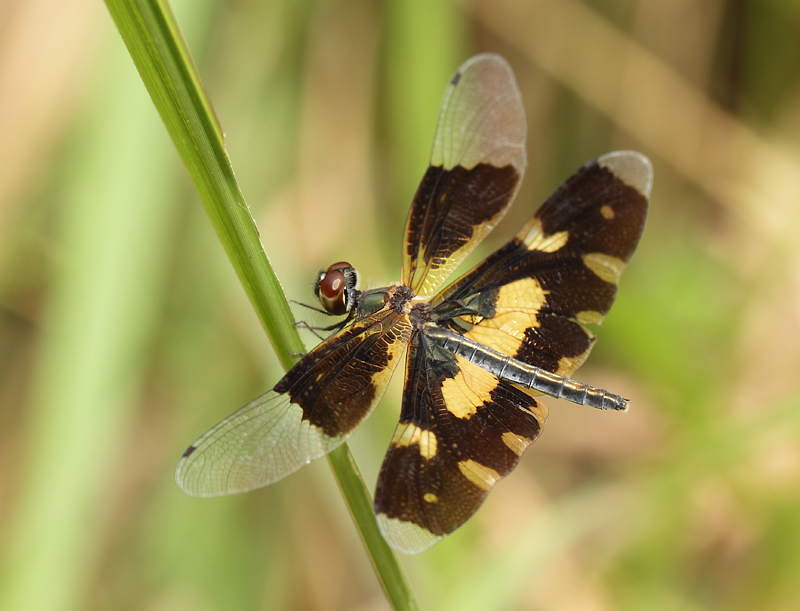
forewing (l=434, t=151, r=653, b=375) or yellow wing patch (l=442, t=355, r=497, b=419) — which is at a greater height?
forewing (l=434, t=151, r=653, b=375)

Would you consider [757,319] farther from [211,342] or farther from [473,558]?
[211,342]

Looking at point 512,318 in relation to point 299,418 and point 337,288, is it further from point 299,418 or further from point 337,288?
point 299,418

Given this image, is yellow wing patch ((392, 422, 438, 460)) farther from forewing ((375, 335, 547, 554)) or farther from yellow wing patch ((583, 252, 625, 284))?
yellow wing patch ((583, 252, 625, 284))

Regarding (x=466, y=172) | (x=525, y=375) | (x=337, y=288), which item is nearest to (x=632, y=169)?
(x=466, y=172)

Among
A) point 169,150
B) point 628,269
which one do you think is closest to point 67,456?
point 169,150

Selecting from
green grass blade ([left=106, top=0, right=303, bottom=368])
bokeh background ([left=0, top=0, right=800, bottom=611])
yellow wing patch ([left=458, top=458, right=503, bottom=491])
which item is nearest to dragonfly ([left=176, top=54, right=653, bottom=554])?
yellow wing patch ([left=458, top=458, right=503, bottom=491])

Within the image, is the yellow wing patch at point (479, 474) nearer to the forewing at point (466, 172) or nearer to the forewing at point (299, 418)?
the forewing at point (299, 418)

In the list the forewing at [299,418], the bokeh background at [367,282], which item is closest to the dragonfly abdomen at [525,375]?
the forewing at [299,418]
